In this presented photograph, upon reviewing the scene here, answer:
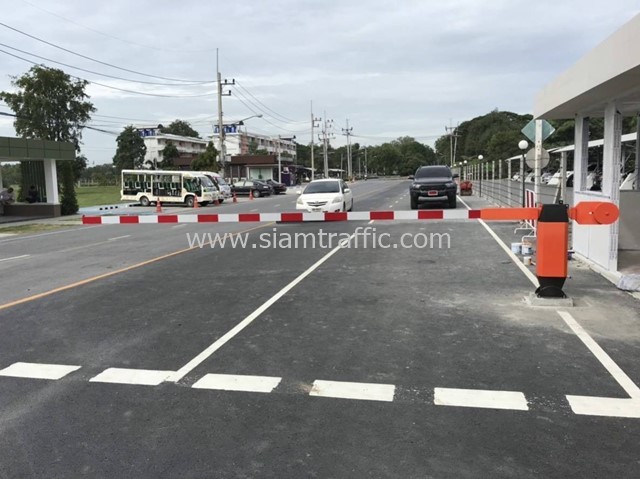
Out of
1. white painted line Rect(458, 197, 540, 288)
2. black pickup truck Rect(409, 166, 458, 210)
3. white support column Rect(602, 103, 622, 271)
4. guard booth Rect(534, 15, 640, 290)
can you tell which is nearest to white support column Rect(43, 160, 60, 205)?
black pickup truck Rect(409, 166, 458, 210)

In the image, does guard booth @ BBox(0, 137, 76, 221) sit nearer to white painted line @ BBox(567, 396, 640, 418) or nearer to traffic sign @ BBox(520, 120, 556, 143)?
traffic sign @ BBox(520, 120, 556, 143)

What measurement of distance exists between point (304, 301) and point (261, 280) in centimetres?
180

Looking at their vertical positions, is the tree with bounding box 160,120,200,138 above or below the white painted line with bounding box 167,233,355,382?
above

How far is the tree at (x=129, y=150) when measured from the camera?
102 meters

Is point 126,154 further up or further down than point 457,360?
further up

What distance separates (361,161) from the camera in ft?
567

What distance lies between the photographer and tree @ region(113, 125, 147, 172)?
336 ft

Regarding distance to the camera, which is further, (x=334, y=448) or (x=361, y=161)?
(x=361, y=161)

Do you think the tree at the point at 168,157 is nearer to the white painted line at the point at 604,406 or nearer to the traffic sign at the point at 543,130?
the traffic sign at the point at 543,130

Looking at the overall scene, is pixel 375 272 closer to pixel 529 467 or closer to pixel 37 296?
pixel 37 296

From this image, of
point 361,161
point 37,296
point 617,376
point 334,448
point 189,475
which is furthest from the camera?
point 361,161

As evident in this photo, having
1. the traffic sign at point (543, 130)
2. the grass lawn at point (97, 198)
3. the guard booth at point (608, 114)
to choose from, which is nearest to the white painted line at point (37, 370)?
the guard booth at point (608, 114)

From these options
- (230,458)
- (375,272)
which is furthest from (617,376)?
(375,272)

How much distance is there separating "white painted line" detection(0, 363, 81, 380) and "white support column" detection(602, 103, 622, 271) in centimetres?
786
